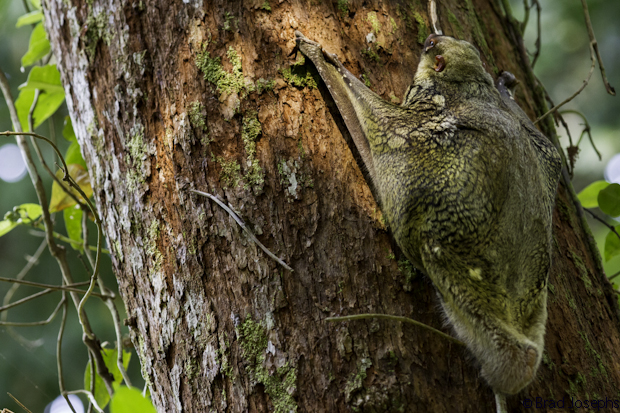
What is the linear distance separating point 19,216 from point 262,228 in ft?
6.80

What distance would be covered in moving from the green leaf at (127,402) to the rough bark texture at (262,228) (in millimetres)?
819

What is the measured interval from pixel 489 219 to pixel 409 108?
2.24 feet

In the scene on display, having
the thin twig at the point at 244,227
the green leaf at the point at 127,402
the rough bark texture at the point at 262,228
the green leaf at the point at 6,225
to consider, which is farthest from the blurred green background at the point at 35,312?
the green leaf at the point at 127,402

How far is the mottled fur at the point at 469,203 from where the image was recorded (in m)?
1.86

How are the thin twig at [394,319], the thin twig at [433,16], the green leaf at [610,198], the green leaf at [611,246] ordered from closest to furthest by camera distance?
the thin twig at [394,319]
the thin twig at [433,16]
the green leaf at [610,198]
the green leaf at [611,246]

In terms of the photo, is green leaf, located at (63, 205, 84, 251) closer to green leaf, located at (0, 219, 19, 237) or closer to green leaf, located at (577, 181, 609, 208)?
green leaf, located at (0, 219, 19, 237)

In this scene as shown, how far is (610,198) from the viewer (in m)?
2.80

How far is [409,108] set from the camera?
232 centimetres

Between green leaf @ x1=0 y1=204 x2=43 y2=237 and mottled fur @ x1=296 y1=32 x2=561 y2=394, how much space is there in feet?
7.24

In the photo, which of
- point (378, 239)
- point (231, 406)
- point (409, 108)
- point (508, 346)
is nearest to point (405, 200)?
point (378, 239)

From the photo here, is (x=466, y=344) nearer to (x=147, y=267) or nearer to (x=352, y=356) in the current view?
(x=352, y=356)

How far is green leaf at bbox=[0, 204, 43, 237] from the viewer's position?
3.02 m

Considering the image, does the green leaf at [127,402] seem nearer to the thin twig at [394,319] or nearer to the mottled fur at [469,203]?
the thin twig at [394,319]

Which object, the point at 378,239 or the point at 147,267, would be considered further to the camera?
the point at 147,267
